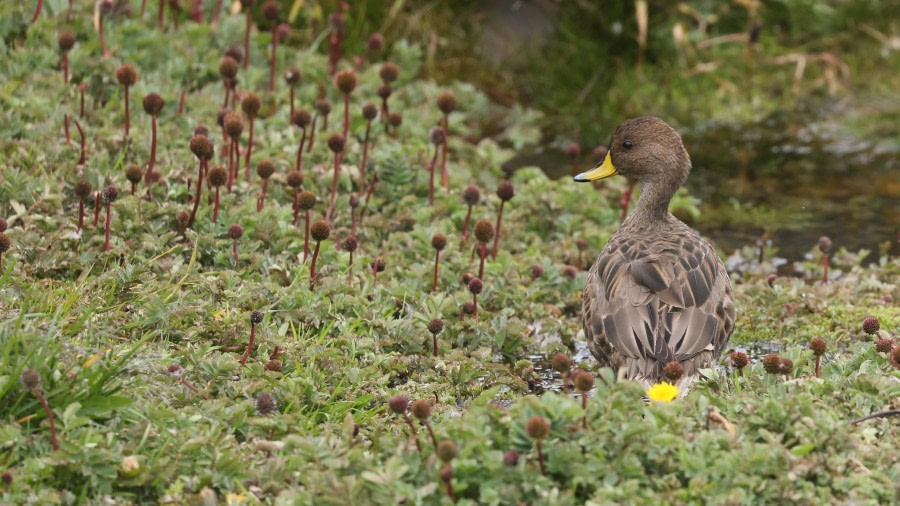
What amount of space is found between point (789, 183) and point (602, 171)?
307 cm

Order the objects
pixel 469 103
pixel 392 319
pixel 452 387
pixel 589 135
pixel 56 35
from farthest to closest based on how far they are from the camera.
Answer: pixel 589 135 < pixel 469 103 < pixel 56 35 < pixel 392 319 < pixel 452 387

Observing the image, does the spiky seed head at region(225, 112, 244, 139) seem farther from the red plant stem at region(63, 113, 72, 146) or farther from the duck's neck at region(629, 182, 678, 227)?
the duck's neck at region(629, 182, 678, 227)

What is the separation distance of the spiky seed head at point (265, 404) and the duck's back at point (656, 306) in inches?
63.2

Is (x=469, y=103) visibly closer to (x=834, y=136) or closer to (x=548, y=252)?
(x=548, y=252)

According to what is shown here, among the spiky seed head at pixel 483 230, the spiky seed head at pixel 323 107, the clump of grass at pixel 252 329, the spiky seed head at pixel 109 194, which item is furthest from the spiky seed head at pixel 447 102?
the clump of grass at pixel 252 329

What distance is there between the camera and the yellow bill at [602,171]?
6566 mm

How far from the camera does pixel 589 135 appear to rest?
989 cm

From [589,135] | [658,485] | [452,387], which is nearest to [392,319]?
[452,387]

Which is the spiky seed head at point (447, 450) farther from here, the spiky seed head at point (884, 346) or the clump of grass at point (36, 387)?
the spiky seed head at point (884, 346)

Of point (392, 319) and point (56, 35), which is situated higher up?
point (56, 35)

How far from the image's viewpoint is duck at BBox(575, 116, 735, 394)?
5.18 metres

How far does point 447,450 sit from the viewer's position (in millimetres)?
3654

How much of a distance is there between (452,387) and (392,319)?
545mm

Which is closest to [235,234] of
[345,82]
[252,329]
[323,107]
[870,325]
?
[252,329]
